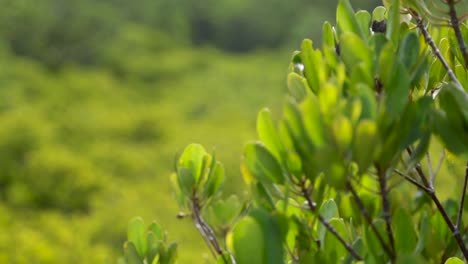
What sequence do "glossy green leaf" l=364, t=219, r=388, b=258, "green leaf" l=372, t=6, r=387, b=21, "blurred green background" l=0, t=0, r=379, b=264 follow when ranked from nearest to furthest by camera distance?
"glossy green leaf" l=364, t=219, r=388, b=258, "green leaf" l=372, t=6, r=387, b=21, "blurred green background" l=0, t=0, r=379, b=264

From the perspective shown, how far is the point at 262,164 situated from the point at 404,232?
123 mm

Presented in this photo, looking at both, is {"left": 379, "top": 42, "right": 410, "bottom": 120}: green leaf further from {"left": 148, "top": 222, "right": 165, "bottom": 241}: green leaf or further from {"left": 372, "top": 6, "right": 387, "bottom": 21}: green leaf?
{"left": 148, "top": 222, "right": 165, "bottom": 241}: green leaf

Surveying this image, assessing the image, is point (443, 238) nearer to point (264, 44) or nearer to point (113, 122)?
point (113, 122)

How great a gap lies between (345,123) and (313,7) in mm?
16243

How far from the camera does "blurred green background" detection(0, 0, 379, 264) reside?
5703 mm

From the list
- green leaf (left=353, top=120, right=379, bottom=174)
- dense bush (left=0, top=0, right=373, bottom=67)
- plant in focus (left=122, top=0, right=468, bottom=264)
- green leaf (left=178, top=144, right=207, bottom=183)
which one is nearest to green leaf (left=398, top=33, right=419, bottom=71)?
plant in focus (left=122, top=0, right=468, bottom=264)

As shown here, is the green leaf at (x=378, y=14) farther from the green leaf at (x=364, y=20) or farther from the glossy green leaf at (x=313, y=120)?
the glossy green leaf at (x=313, y=120)

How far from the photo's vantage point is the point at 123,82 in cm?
1243

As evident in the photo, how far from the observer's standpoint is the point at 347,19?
0.58 metres

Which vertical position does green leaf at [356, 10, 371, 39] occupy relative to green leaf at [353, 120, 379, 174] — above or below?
above

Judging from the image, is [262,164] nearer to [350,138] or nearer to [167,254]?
[350,138]

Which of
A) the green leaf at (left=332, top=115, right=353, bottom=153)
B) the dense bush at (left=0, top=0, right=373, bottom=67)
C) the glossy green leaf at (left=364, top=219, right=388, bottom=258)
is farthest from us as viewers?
the dense bush at (left=0, top=0, right=373, bottom=67)

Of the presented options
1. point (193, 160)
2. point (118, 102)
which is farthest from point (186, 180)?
point (118, 102)

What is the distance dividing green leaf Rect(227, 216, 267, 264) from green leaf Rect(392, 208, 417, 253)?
0.11 m
